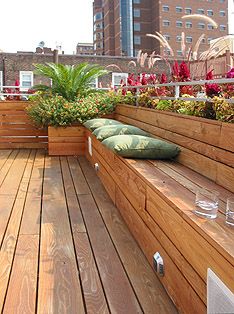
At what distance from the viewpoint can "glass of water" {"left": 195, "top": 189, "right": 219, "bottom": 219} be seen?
5.30ft

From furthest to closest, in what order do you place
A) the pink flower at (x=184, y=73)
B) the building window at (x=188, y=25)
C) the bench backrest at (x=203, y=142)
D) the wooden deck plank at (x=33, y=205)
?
the building window at (x=188, y=25) → the pink flower at (x=184, y=73) → the wooden deck plank at (x=33, y=205) → the bench backrest at (x=203, y=142)

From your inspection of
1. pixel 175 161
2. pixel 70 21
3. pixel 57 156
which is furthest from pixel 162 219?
pixel 70 21

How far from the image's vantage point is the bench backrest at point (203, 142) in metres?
2.22

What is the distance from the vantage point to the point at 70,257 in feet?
7.53

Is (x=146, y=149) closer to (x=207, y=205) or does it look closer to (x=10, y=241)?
(x=10, y=241)

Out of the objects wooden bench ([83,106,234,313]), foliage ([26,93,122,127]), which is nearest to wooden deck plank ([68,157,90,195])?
wooden bench ([83,106,234,313])

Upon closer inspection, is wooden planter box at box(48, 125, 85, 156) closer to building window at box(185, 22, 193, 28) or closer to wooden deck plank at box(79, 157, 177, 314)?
wooden deck plank at box(79, 157, 177, 314)

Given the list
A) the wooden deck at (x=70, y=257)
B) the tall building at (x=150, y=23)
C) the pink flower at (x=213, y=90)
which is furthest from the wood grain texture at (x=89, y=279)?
the tall building at (x=150, y=23)

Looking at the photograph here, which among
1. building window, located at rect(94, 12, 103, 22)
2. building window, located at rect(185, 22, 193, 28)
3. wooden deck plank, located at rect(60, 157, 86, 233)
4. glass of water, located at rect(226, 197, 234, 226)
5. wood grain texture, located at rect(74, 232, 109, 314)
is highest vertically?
building window, located at rect(94, 12, 103, 22)

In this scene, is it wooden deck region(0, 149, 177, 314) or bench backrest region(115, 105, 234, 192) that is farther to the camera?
bench backrest region(115, 105, 234, 192)

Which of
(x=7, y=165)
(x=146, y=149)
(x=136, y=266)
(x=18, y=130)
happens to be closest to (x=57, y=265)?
(x=136, y=266)

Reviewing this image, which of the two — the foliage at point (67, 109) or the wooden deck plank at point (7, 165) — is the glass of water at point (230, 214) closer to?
the wooden deck plank at point (7, 165)

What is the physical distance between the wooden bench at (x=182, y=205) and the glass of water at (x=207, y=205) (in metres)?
0.03

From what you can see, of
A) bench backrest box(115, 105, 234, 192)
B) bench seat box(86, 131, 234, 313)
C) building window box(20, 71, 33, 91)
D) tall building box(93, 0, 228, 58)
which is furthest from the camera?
tall building box(93, 0, 228, 58)
